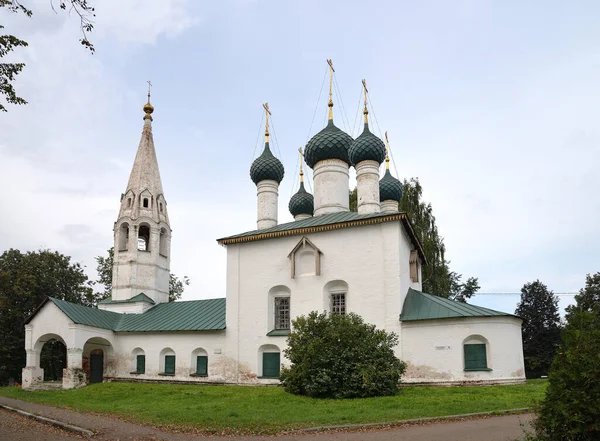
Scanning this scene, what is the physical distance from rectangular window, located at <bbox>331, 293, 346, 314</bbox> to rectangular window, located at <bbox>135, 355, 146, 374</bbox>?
8.57m

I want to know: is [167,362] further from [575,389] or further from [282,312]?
[575,389]

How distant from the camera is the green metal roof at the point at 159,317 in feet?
68.0

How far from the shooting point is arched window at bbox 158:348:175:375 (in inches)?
829

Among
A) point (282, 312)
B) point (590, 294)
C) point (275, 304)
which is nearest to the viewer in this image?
point (282, 312)

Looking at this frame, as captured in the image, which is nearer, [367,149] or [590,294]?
[367,149]

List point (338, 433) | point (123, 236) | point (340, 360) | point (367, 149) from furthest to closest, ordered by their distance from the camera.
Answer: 1. point (123, 236)
2. point (367, 149)
3. point (340, 360)
4. point (338, 433)

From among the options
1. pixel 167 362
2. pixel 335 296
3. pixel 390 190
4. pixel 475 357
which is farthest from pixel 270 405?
pixel 390 190

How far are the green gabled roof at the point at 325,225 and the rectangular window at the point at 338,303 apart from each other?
2.30 m

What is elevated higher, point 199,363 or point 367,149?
point 367,149

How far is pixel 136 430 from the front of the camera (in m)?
9.44

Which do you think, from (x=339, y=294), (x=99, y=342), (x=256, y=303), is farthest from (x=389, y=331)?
(x=99, y=342)

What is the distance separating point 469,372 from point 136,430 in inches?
403

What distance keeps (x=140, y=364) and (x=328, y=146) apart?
11686mm

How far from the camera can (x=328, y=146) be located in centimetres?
2189
